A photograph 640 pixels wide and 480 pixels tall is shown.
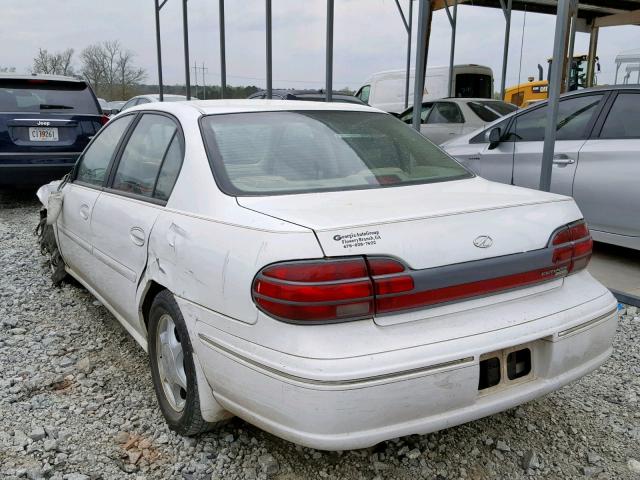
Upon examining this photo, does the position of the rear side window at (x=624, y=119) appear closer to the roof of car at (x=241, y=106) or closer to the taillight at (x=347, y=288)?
the roof of car at (x=241, y=106)

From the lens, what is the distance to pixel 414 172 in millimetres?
2693

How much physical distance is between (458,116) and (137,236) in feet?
26.5

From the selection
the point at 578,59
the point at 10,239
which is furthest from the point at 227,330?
the point at 578,59

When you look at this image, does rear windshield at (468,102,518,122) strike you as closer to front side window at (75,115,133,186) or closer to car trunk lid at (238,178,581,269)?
front side window at (75,115,133,186)

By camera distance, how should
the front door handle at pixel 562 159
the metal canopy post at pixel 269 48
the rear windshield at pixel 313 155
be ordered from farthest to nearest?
the metal canopy post at pixel 269 48
the front door handle at pixel 562 159
the rear windshield at pixel 313 155

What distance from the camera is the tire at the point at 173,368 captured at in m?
2.24

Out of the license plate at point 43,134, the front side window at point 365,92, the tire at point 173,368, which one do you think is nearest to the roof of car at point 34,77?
the license plate at point 43,134

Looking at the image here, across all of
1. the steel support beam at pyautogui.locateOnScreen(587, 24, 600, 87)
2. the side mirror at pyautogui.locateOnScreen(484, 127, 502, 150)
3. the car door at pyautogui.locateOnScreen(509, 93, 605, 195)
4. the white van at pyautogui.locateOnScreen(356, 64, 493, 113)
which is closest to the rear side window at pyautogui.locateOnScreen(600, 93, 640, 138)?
the car door at pyautogui.locateOnScreen(509, 93, 605, 195)

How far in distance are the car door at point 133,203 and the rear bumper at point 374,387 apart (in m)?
0.73

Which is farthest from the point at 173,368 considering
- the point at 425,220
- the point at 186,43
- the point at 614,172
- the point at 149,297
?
the point at 186,43

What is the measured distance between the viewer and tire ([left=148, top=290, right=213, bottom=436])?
7.34 ft

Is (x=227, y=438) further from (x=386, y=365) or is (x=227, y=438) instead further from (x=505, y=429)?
(x=505, y=429)

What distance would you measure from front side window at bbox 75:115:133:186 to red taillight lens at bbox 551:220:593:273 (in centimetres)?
241

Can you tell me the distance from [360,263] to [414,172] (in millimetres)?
1021
